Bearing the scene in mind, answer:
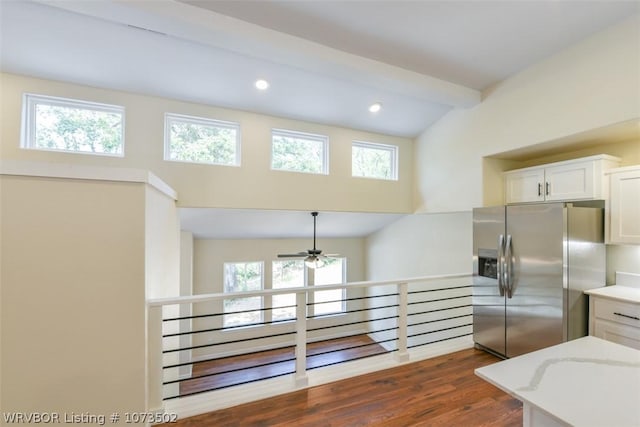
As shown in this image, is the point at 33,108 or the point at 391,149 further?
the point at 391,149

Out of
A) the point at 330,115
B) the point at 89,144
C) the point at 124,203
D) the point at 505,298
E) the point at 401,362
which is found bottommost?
the point at 401,362

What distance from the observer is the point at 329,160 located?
14.1 feet

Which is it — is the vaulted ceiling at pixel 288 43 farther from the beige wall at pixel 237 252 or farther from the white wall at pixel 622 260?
the beige wall at pixel 237 252

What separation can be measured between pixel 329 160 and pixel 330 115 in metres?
0.66

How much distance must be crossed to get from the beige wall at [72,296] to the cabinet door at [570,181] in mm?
3790

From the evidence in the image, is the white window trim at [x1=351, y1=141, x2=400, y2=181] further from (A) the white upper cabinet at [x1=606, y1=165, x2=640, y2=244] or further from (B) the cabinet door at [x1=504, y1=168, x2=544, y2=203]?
(A) the white upper cabinet at [x1=606, y1=165, x2=640, y2=244]

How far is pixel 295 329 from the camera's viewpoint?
A: 331cm

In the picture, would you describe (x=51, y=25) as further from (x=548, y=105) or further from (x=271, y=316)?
(x=271, y=316)

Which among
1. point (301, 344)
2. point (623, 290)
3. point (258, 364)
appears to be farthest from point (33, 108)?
point (623, 290)

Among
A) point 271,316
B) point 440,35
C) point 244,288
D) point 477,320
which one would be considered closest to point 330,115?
point 440,35

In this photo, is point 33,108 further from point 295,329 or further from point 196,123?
point 295,329

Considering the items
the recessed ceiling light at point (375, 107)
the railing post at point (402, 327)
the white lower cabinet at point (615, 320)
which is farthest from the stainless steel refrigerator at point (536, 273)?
the recessed ceiling light at point (375, 107)

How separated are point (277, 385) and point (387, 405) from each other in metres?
0.90

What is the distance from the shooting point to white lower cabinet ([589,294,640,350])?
7.22ft
